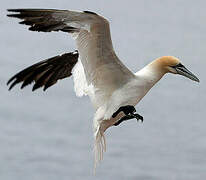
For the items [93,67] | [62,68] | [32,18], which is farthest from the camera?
[62,68]

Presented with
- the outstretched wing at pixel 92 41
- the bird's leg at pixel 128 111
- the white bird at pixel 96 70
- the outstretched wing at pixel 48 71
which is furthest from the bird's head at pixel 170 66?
the outstretched wing at pixel 48 71

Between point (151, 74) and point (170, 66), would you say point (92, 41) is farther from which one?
point (170, 66)

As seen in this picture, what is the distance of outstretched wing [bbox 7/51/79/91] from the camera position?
8523mm

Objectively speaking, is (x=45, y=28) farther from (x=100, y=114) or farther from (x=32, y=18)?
(x=100, y=114)

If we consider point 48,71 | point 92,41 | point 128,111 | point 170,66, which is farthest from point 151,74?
point 48,71

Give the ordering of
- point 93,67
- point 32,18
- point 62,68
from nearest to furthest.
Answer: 1. point 32,18
2. point 93,67
3. point 62,68

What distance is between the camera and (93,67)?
8.19m

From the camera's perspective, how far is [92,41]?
7.88 m

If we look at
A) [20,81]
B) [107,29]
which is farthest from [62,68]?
[107,29]

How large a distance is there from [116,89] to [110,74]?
0.19 m

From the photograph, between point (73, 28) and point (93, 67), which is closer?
A: point (73, 28)

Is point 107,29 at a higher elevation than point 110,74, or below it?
A: higher

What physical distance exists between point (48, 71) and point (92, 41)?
3.65 feet

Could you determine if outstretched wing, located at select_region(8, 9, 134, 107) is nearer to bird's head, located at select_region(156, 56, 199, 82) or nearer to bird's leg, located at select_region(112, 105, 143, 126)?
bird's leg, located at select_region(112, 105, 143, 126)
